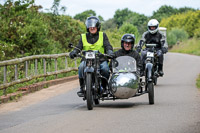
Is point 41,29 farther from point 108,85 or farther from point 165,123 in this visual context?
point 165,123

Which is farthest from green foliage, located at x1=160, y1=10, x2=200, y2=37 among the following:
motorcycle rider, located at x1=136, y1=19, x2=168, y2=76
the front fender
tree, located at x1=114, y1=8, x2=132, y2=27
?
the front fender

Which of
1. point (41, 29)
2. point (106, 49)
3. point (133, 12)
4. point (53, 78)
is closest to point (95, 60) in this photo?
point (106, 49)

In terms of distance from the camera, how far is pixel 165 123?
29.0ft

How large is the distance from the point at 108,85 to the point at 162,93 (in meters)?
3.74

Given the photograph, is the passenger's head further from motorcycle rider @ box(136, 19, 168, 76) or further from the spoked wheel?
motorcycle rider @ box(136, 19, 168, 76)

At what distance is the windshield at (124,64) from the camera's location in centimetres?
1152

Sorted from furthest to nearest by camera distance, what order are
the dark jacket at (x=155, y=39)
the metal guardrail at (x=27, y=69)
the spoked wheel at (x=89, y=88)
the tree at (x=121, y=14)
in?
1. the tree at (x=121, y=14)
2. the dark jacket at (x=155, y=39)
3. the metal guardrail at (x=27, y=69)
4. the spoked wheel at (x=89, y=88)

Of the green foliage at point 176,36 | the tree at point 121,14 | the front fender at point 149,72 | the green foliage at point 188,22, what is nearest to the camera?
the front fender at point 149,72

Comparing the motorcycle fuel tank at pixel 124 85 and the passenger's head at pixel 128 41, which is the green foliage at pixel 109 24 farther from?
the motorcycle fuel tank at pixel 124 85

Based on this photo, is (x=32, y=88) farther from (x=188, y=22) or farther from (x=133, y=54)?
(x=188, y=22)

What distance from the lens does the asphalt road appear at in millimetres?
8469

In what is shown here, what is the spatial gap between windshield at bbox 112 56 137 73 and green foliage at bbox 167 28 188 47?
97.0 meters

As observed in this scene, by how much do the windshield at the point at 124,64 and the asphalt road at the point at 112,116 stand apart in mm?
842

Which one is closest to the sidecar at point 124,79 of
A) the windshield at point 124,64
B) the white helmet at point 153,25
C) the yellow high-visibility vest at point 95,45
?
the windshield at point 124,64
